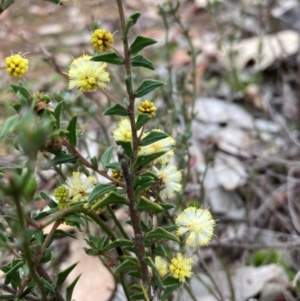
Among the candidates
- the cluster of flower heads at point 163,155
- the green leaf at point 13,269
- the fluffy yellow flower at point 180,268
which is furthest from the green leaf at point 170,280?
the green leaf at point 13,269

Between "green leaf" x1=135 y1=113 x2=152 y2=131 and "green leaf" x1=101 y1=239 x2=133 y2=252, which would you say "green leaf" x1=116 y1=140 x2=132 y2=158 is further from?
"green leaf" x1=101 y1=239 x2=133 y2=252

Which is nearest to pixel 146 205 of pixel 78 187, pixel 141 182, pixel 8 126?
pixel 141 182

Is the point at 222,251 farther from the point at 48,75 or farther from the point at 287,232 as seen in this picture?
the point at 48,75

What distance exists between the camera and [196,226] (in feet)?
3.21

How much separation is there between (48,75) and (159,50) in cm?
70

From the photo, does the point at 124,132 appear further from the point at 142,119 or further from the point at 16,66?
the point at 16,66

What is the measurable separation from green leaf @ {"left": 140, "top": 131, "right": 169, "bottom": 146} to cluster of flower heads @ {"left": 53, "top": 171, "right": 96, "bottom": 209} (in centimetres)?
13

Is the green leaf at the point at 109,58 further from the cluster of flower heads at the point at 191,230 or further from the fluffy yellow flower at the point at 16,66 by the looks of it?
the cluster of flower heads at the point at 191,230

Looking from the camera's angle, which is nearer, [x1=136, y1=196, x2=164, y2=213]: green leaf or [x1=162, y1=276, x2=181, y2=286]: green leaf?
[x1=136, y1=196, x2=164, y2=213]: green leaf

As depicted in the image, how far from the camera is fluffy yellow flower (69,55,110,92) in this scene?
2.98 ft

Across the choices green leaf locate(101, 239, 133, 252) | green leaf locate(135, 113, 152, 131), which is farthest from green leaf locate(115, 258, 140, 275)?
green leaf locate(135, 113, 152, 131)

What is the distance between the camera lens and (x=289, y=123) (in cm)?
271

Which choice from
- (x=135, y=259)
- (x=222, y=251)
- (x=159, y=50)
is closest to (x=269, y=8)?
(x=159, y=50)

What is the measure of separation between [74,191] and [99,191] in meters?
0.09
